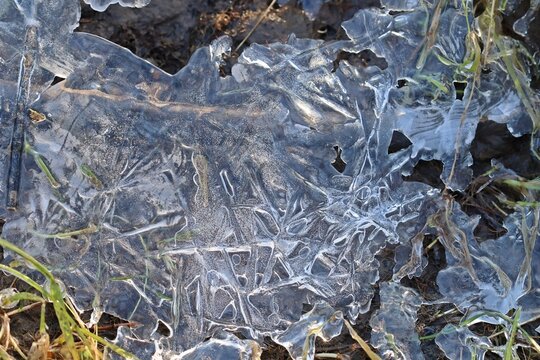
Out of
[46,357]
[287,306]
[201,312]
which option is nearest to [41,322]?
[46,357]

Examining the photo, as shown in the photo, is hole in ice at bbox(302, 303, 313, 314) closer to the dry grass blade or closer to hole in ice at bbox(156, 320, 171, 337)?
the dry grass blade

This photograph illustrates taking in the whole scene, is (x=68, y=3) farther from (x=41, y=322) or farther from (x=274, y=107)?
(x=41, y=322)

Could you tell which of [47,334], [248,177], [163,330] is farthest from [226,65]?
[47,334]

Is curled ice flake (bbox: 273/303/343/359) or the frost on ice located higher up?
the frost on ice

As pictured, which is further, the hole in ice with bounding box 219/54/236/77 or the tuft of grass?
the hole in ice with bounding box 219/54/236/77

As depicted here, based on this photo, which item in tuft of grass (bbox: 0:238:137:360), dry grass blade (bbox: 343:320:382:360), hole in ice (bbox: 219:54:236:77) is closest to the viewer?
tuft of grass (bbox: 0:238:137:360)

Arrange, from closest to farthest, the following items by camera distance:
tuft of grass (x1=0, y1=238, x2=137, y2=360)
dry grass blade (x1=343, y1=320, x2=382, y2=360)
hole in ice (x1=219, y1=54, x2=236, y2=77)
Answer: tuft of grass (x1=0, y1=238, x2=137, y2=360), dry grass blade (x1=343, y1=320, x2=382, y2=360), hole in ice (x1=219, y1=54, x2=236, y2=77)

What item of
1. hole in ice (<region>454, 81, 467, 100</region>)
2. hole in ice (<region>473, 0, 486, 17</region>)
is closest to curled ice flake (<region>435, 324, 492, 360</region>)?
hole in ice (<region>454, 81, 467, 100</region>)
